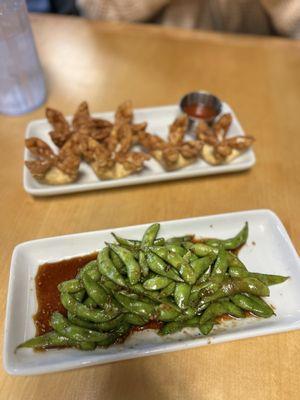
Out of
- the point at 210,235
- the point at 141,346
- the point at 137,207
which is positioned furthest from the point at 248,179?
the point at 141,346

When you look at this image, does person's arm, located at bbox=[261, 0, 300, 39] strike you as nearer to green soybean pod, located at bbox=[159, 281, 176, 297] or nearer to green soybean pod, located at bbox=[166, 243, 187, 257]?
green soybean pod, located at bbox=[166, 243, 187, 257]

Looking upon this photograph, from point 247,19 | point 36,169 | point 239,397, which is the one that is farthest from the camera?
point 247,19

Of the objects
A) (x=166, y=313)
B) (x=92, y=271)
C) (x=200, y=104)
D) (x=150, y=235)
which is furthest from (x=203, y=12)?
(x=166, y=313)

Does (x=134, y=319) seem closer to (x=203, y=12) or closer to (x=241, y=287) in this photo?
(x=241, y=287)

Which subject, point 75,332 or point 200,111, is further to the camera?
point 200,111

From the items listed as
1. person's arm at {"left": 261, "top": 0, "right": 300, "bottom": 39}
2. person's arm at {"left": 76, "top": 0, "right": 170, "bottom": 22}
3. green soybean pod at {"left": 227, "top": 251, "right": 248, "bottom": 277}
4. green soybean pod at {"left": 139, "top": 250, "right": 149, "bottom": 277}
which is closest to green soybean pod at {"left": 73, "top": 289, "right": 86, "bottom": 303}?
green soybean pod at {"left": 139, "top": 250, "right": 149, "bottom": 277}

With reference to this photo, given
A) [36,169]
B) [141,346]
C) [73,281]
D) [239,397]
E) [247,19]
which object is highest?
[247,19]

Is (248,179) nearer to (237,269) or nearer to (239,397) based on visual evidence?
(237,269)
